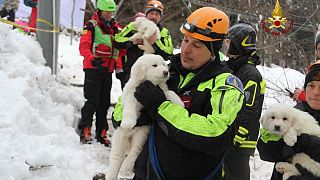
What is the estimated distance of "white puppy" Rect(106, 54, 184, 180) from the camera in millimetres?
2764

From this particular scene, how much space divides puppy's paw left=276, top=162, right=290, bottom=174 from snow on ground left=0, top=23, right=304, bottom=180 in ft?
8.24

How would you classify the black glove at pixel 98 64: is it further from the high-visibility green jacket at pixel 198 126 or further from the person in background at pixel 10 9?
the person in background at pixel 10 9

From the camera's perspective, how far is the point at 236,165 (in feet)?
13.7

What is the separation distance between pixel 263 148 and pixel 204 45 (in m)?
1.09

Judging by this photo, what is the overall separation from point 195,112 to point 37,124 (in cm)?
342

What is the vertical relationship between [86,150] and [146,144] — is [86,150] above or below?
below

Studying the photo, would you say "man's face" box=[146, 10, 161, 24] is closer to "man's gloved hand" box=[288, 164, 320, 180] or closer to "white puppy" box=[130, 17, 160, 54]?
"white puppy" box=[130, 17, 160, 54]

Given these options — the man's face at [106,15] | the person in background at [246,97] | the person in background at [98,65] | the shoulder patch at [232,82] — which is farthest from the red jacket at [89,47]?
the shoulder patch at [232,82]

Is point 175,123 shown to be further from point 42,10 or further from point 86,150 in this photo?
point 42,10

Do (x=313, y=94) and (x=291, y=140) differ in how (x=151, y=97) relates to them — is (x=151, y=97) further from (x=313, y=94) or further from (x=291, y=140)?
(x=313, y=94)

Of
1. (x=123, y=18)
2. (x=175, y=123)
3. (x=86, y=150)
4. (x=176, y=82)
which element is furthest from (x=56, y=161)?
(x=123, y=18)

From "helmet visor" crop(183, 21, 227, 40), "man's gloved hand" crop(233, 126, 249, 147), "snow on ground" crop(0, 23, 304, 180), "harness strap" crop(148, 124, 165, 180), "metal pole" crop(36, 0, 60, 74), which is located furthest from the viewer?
"metal pole" crop(36, 0, 60, 74)

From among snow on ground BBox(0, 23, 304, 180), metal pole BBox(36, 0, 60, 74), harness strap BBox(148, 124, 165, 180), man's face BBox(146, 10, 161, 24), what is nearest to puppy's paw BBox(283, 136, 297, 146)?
harness strap BBox(148, 124, 165, 180)

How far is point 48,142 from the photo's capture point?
503 cm
